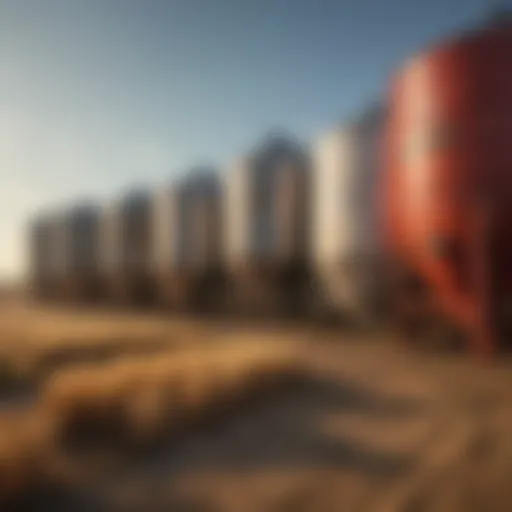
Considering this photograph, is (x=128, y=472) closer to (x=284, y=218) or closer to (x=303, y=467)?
(x=303, y=467)

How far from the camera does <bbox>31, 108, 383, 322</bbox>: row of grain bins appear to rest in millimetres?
10938

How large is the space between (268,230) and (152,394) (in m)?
9.63

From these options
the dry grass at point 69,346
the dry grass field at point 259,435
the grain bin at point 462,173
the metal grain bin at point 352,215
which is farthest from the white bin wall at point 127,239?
the grain bin at point 462,173

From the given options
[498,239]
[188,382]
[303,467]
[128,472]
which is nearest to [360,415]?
[303,467]

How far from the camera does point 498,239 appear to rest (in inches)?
287

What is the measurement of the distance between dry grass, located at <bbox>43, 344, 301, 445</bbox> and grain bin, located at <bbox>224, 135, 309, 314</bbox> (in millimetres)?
7263

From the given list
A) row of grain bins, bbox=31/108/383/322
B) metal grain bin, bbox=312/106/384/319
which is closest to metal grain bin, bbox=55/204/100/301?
row of grain bins, bbox=31/108/383/322

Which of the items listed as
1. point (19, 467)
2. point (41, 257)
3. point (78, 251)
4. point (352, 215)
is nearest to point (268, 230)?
point (352, 215)

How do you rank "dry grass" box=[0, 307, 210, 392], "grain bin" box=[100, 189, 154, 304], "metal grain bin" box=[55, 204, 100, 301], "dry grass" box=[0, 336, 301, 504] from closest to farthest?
"dry grass" box=[0, 336, 301, 504], "dry grass" box=[0, 307, 210, 392], "grain bin" box=[100, 189, 154, 304], "metal grain bin" box=[55, 204, 100, 301]

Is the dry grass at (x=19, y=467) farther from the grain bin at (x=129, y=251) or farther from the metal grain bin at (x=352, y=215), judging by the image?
the grain bin at (x=129, y=251)

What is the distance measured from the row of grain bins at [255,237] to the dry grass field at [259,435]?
4067 millimetres

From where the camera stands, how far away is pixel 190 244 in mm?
17312

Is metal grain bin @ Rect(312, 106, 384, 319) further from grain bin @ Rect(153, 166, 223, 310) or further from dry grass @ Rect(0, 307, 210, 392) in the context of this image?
grain bin @ Rect(153, 166, 223, 310)

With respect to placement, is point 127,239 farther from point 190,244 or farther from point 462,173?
point 462,173
